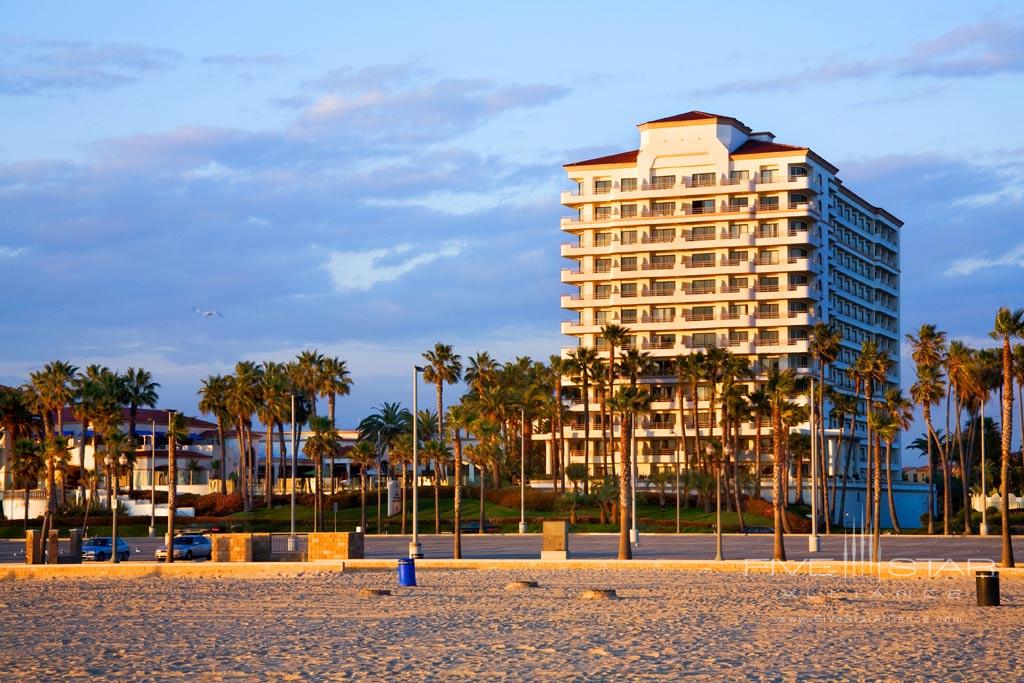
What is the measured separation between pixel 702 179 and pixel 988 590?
103 meters

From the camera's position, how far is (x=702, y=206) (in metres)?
134

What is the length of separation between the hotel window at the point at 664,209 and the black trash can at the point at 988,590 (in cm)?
10274

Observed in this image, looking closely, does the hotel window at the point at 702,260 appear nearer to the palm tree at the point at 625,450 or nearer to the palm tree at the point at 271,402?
the palm tree at the point at 271,402

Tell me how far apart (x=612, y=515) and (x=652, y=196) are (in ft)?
127

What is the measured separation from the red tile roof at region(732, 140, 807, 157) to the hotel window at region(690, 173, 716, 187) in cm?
297

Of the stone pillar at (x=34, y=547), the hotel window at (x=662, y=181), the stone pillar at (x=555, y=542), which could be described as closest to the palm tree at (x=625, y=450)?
the stone pillar at (x=555, y=542)

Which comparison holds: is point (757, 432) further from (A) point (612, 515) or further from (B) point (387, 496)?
(B) point (387, 496)

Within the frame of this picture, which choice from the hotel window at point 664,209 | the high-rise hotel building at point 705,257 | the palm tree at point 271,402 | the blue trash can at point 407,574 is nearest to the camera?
the blue trash can at point 407,574

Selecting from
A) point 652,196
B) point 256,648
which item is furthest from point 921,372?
point 256,648

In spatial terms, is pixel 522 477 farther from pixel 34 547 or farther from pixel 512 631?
pixel 512 631

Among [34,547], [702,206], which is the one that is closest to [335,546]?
[34,547]

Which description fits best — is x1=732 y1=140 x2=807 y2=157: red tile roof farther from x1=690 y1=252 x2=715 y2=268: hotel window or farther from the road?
the road

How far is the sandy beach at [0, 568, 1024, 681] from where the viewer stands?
2178 centimetres

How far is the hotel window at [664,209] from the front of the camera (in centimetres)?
13475
